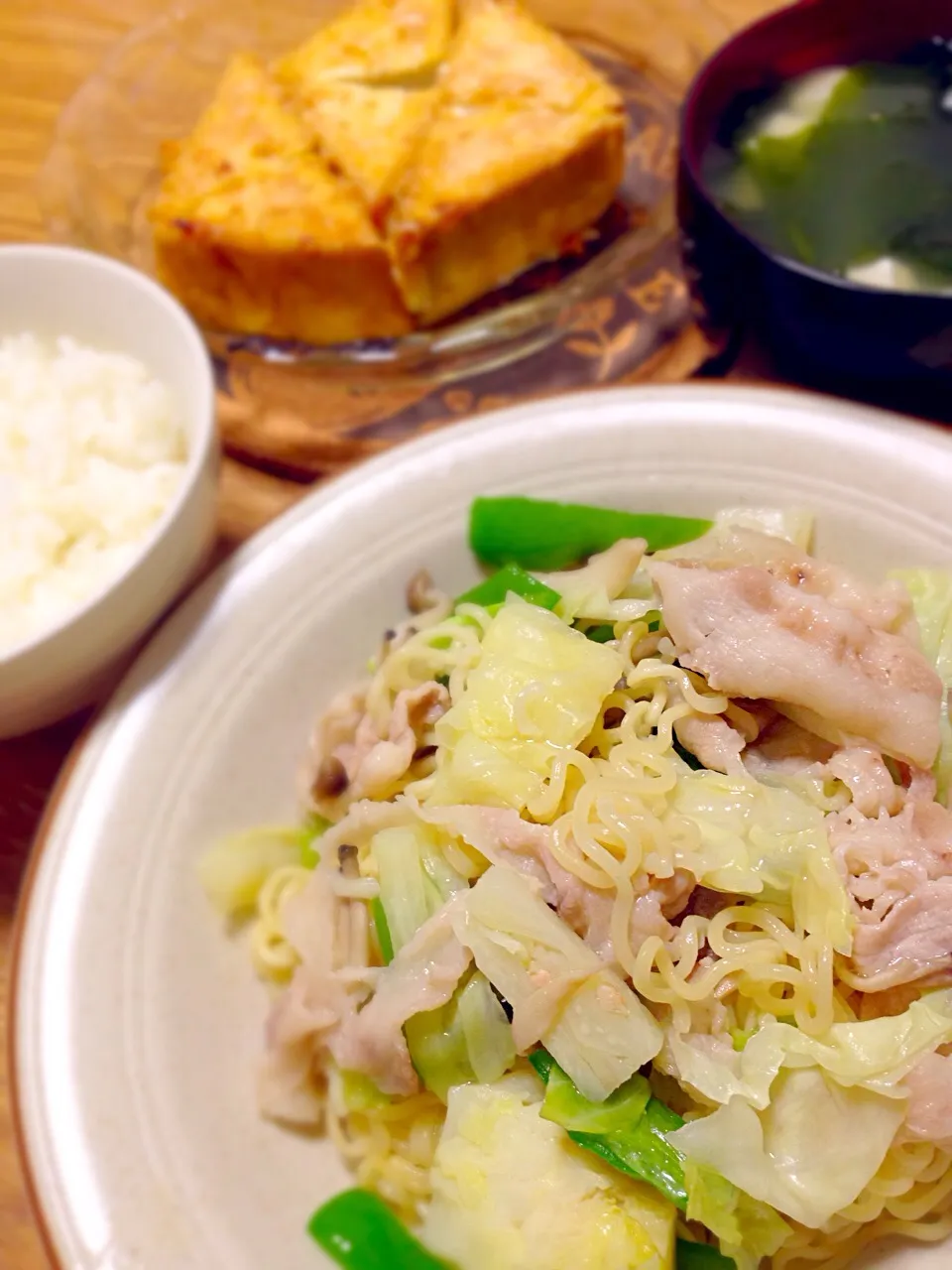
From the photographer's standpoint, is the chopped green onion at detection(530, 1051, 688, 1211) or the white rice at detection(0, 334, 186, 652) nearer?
the chopped green onion at detection(530, 1051, 688, 1211)

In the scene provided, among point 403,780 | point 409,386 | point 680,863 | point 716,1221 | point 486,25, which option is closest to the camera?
point 716,1221

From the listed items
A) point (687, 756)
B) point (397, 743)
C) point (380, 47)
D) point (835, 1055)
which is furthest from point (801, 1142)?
point (380, 47)

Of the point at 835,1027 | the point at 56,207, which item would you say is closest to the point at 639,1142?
the point at 835,1027

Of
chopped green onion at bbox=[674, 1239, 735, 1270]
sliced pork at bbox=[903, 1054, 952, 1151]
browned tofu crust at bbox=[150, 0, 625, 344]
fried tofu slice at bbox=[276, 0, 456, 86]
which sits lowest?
chopped green onion at bbox=[674, 1239, 735, 1270]

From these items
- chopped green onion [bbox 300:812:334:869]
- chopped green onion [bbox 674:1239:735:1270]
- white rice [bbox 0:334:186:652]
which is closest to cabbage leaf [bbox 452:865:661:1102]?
chopped green onion [bbox 674:1239:735:1270]

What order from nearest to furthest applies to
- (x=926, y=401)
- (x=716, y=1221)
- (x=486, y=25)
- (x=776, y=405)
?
(x=716, y=1221), (x=776, y=405), (x=926, y=401), (x=486, y=25)

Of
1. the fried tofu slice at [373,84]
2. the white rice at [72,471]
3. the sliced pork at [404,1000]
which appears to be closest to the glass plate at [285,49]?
the fried tofu slice at [373,84]

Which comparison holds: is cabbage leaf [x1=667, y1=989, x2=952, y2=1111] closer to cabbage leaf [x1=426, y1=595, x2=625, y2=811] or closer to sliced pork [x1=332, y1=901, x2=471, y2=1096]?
sliced pork [x1=332, y1=901, x2=471, y2=1096]

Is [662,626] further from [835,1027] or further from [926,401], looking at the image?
[926,401]
